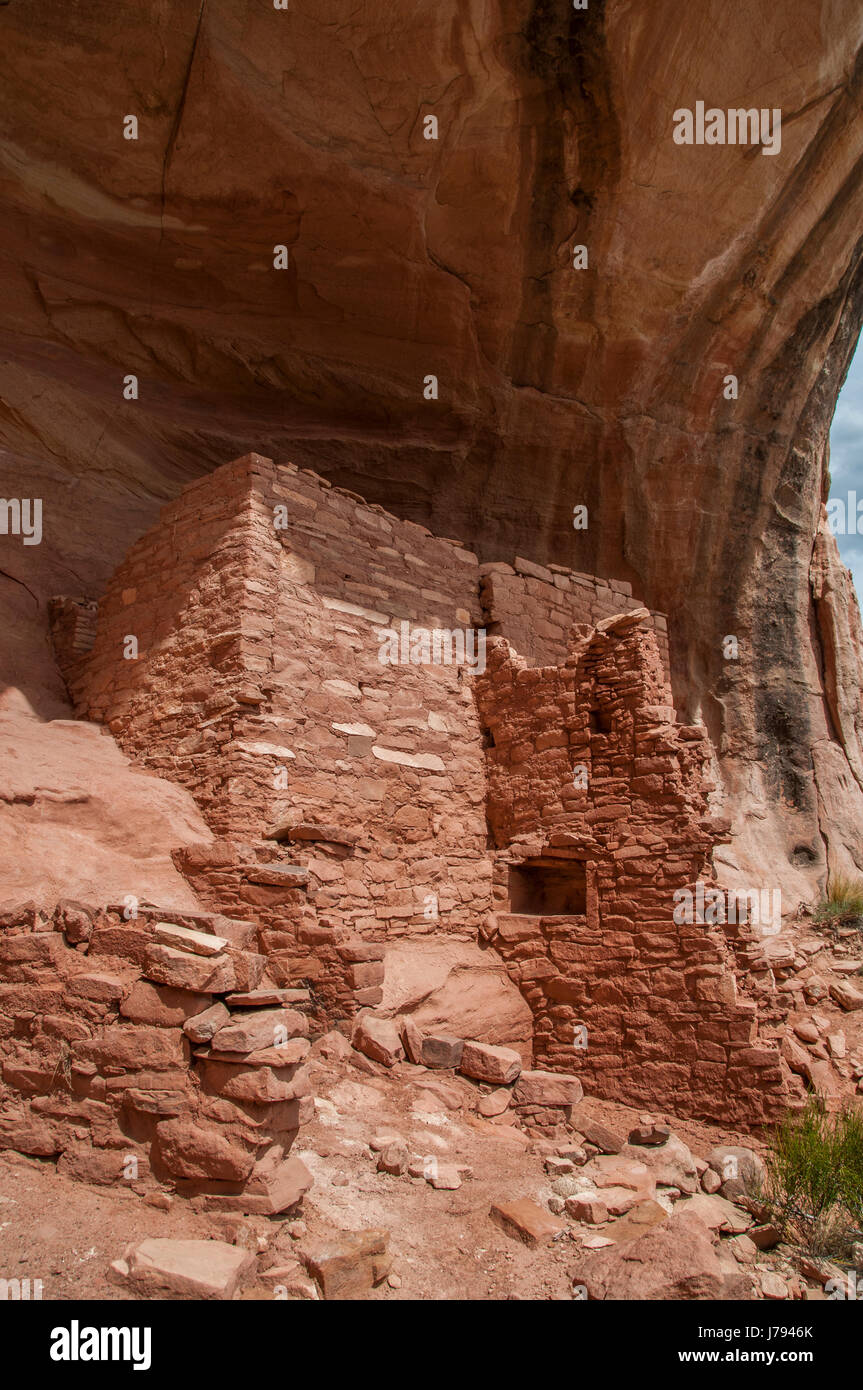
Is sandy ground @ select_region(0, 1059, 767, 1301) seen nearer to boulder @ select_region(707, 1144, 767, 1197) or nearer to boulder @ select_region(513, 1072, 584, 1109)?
boulder @ select_region(513, 1072, 584, 1109)

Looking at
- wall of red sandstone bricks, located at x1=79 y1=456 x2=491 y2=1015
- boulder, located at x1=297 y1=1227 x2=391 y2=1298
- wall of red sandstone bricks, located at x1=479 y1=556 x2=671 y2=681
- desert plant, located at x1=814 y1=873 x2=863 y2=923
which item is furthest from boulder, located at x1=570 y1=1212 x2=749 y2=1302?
desert plant, located at x1=814 y1=873 x2=863 y2=923

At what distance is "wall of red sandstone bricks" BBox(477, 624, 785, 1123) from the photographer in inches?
227

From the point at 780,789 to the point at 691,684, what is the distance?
6.00 ft

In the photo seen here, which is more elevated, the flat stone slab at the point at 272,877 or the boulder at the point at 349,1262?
the flat stone slab at the point at 272,877

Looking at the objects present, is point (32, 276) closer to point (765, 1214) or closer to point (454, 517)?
point (454, 517)

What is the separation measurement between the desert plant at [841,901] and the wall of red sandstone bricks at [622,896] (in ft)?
13.9


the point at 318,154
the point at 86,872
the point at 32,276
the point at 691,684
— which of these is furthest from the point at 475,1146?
the point at 32,276

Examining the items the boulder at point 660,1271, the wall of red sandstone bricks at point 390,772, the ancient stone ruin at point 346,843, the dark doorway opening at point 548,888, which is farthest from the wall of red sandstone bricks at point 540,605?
the boulder at point 660,1271

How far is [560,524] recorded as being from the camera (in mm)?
12336

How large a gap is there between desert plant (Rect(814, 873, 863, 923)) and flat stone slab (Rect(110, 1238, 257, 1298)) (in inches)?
330

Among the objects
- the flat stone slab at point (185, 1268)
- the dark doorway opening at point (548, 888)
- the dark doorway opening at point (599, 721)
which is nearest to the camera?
the flat stone slab at point (185, 1268)

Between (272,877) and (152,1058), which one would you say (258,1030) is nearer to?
(152,1058)

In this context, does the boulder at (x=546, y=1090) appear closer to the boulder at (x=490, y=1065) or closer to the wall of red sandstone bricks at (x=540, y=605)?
the boulder at (x=490, y=1065)

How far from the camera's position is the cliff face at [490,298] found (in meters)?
8.85
